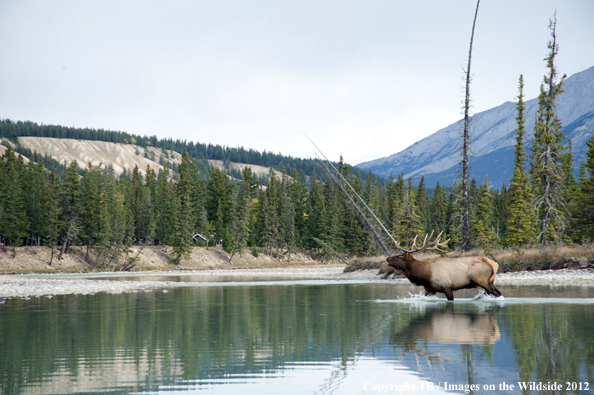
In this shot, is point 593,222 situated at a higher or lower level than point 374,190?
lower

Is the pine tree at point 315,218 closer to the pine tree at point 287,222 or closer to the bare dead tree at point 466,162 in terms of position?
the pine tree at point 287,222

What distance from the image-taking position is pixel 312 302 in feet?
61.0

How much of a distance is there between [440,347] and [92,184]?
74.6 m

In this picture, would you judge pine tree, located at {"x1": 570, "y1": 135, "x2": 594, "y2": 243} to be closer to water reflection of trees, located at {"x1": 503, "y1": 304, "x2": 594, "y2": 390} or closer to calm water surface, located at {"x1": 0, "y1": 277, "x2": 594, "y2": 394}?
calm water surface, located at {"x1": 0, "y1": 277, "x2": 594, "y2": 394}

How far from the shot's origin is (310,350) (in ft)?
29.9

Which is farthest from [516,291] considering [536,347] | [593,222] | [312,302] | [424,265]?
[593,222]

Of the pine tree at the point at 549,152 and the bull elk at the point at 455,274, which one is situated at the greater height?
the pine tree at the point at 549,152

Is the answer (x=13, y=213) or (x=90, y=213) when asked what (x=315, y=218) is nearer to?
(x=90, y=213)

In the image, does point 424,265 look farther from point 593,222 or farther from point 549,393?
point 593,222

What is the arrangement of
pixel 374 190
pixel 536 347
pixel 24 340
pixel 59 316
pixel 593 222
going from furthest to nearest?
pixel 374 190 < pixel 593 222 < pixel 59 316 < pixel 24 340 < pixel 536 347

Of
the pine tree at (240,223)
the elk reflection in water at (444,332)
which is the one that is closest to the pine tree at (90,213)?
the pine tree at (240,223)

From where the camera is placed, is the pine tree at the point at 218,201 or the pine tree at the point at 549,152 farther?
the pine tree at the point at 218,201

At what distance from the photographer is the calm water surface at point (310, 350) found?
6.68 m

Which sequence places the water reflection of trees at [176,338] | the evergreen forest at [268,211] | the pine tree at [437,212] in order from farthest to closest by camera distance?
the pine tree at [437,212] → the evergreen forest at [268,211] → the water reflection of trees at [176,338]
